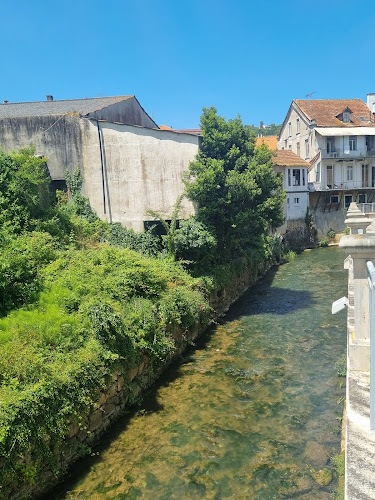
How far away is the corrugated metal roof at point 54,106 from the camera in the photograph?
23016 millimetres

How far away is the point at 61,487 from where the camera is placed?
7.59 meters

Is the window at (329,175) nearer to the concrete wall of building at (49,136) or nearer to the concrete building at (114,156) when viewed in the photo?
the concrete building at (114,156)

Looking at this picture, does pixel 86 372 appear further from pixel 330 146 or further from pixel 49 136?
pixel 330 146

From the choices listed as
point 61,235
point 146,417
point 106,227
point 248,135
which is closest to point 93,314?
point 146,417

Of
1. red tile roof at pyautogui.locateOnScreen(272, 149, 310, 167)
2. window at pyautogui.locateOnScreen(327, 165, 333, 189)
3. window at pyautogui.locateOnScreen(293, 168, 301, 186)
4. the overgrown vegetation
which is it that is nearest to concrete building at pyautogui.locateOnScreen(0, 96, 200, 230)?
the overgrown vegetation

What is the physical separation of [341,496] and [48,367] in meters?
5.95

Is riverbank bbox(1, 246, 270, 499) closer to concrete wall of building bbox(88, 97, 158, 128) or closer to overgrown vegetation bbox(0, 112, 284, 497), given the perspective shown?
overgrown vegetation bbox(0, 112, 284, 497)

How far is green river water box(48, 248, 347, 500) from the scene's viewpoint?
7.53m

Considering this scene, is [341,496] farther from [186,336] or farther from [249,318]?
[249,318]

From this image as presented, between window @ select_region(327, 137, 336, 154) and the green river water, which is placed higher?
window @ select_region(327, 137, 336, 154)

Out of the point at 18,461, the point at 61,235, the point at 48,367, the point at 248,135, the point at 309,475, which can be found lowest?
the point at 309,475

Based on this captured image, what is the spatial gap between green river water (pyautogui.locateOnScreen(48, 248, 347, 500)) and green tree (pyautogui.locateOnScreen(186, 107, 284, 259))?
17.9 ft

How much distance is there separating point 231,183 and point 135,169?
16.5 feet

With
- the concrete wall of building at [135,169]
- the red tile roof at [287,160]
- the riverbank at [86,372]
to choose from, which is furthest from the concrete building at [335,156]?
the riverbank at [86,372]
